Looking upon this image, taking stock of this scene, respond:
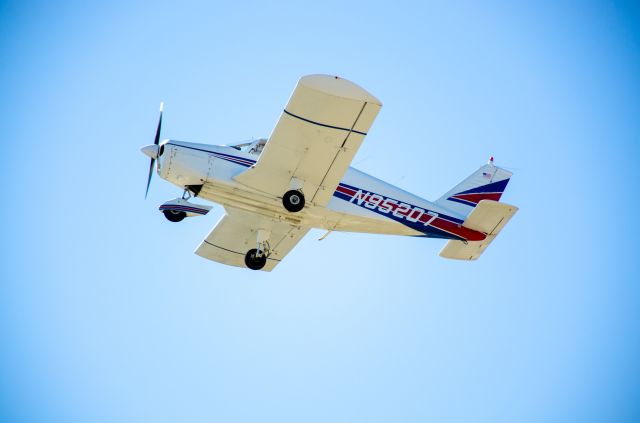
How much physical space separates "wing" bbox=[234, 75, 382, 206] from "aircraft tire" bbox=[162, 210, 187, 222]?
4.69 ft

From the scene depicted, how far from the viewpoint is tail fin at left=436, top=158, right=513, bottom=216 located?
12.7 metres

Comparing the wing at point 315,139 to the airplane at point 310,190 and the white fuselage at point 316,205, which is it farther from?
the white fuselage at point 316,205

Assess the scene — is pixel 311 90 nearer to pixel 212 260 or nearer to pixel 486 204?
pixel 486 204

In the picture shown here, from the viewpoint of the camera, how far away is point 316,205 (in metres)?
11.2

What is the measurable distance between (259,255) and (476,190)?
4410 mm

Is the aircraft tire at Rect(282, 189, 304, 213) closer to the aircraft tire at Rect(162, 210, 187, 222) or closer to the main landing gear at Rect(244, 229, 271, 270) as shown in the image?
the main landing gear at Rect(244, 229, 271, 270)

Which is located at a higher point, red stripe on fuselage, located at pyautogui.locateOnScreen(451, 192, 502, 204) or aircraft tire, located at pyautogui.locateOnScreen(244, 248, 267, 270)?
red stripe on fuselage, located at pyautogui.locateOnScreen(451, 192, 502, 204)

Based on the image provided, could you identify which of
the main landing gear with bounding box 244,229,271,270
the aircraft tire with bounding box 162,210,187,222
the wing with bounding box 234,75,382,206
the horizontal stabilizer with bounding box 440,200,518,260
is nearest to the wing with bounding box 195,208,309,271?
the main landing gear with bounding box 244,229,271,270

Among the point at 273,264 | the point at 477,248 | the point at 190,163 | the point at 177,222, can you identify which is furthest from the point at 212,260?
the point at 477,248

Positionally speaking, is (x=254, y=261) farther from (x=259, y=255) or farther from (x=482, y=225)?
(x=482, y=225)

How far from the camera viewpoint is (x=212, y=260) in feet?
44.8

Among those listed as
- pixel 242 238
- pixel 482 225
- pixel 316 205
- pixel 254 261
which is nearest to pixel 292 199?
pixel 316 205

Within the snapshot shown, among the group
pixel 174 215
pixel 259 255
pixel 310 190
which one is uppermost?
pixel 310 190

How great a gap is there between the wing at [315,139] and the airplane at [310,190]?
15 millimetres
